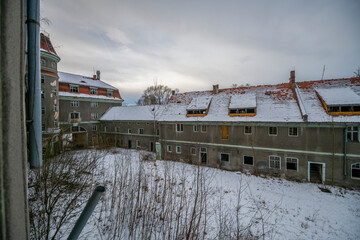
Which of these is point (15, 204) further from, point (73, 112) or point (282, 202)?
point (73, 112)

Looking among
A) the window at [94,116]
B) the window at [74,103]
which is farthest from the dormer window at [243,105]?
the window at [74,103]

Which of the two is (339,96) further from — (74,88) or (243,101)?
(74,88)

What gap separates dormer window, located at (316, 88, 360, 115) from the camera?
12625 millimetres

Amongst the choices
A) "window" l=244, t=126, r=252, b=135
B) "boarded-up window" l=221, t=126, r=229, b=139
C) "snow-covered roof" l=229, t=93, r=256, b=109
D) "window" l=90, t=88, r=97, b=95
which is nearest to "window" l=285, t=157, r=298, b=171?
"window" l=244, t=126, r=252, b=135

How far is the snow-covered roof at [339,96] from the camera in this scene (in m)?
12.7

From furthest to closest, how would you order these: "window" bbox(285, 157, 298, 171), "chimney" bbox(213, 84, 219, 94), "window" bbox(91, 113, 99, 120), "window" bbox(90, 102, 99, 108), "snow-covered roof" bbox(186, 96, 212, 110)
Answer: "window" bbox(90, 102, 99, 108), "window" bbox(91, 113, 99, 120), "chimney" bbox(213, 84, 219, 94), "snow-covered roof" bbox(186, 96, 212, 110), "window" bbox(285, 157, 298, 171)

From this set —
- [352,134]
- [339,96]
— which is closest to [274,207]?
[352,134]

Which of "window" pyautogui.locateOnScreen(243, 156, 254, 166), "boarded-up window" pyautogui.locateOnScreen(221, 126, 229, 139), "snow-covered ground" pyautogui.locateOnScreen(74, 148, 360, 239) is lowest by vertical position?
"snow-covered ground" pyautogui.locateOnScreen(74, 148, 360, 239)

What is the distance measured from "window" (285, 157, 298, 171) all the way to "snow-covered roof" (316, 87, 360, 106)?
5.61m

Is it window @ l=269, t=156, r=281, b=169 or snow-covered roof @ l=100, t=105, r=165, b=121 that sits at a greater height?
snow-covered roof @ l=100, t=105, r=165, b=121

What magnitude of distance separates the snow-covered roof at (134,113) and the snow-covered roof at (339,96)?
19.6 m

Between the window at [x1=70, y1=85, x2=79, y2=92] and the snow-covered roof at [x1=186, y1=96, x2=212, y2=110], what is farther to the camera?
the window at [x1=70, y1=85, x2=79, y2=92]

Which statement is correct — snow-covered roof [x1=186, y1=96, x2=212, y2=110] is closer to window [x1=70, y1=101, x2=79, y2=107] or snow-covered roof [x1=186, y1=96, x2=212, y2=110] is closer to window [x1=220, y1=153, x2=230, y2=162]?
window [x1=220, y1=153, x2=230, y2=162]

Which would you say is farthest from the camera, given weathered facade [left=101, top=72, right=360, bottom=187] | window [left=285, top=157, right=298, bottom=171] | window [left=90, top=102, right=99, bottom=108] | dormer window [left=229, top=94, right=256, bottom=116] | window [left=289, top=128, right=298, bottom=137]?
window [left=90, top=102, right=99, bottom=108]
